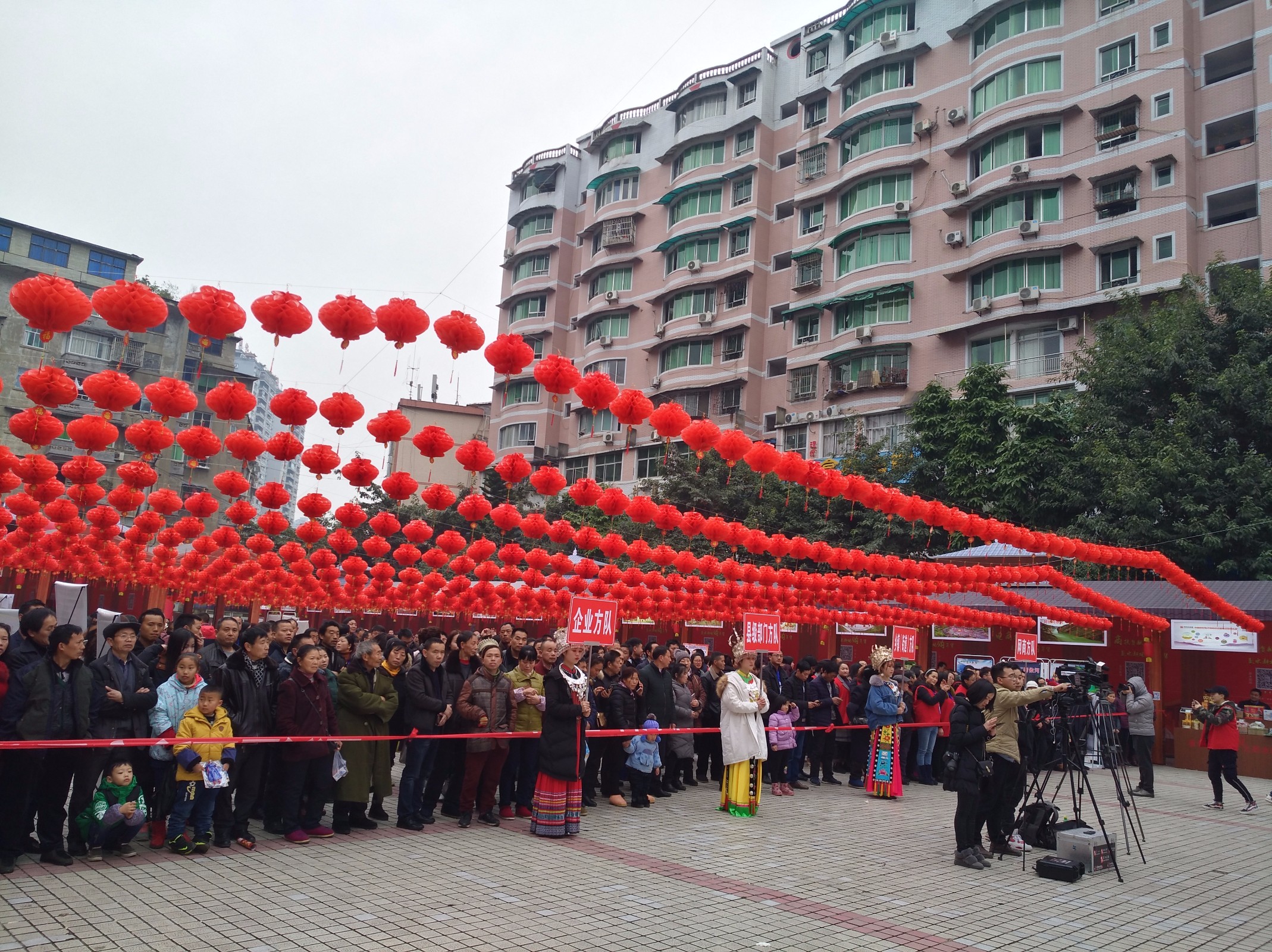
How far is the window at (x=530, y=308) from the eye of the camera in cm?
4941

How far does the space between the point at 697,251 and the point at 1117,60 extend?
59.7 ft

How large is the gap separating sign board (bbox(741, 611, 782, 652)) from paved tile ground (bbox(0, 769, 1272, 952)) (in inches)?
89.2

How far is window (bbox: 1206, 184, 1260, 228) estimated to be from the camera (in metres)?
27.7

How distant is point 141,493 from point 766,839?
1110 centimetres

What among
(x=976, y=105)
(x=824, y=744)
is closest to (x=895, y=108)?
(x=976, y=105)

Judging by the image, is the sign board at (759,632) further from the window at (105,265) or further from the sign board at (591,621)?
the window at (105,265)

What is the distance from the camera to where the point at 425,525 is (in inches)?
631

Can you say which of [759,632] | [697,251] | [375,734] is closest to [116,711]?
[375,734]

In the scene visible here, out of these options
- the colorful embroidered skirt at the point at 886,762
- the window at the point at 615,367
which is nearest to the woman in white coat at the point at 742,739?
the colorful embroidered skirt at the point at 886,762

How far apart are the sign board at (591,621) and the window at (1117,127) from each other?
28716mm

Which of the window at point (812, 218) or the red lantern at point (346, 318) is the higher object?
the window at point (812, 218)

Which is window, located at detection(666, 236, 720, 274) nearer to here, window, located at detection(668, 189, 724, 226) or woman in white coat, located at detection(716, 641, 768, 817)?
window, located at detection(668, 189, 724, 226)

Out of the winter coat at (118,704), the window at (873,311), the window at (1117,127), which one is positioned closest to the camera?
the winter coat at (118,704)

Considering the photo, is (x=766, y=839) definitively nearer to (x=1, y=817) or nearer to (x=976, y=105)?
(x=1, y=817)
